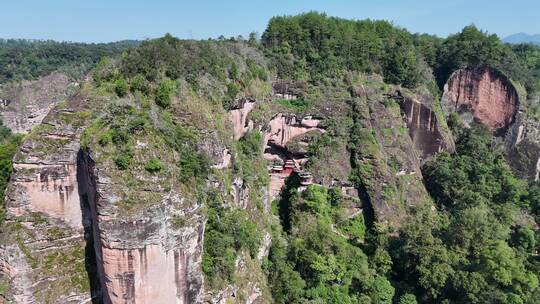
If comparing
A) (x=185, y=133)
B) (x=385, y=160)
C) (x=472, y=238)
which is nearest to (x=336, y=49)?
(x=385, y=160)

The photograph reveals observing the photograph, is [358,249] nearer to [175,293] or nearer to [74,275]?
[175,293]

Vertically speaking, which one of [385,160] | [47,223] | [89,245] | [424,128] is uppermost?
[424,128]

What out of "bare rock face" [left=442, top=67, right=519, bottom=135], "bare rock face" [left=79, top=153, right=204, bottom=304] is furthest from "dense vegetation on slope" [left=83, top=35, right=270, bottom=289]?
"bare rock face" [left=442, top=67, right=519, bottom=135]

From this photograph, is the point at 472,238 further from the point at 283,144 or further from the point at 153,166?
the point at 153,166

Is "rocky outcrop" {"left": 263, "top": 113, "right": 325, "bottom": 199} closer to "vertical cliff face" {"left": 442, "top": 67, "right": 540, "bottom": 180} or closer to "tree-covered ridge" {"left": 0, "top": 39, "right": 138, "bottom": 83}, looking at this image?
"vertical cliff face" {"left": 442, "top": 67, "right": 540, "bottom": 180}

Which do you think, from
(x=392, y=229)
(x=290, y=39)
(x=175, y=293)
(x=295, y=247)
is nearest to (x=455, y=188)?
(x=392, y=229)

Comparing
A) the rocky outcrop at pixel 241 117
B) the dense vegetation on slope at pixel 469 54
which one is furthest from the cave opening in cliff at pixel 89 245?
the dense vegetation on slope at pixel 469 54
